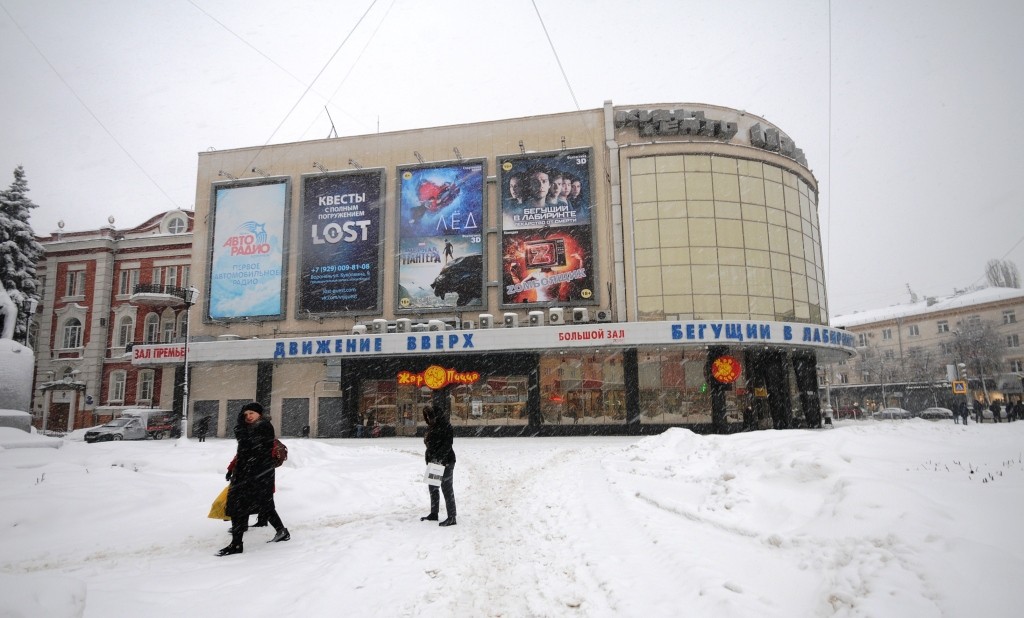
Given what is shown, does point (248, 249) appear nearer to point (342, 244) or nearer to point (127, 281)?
point (342, 244)

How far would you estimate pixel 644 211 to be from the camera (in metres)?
30.9

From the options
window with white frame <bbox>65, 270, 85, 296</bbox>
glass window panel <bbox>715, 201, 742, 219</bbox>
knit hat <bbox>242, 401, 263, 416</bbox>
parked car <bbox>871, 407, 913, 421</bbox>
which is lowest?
parked car <bbox>871, 407, 913, 421</bbox>

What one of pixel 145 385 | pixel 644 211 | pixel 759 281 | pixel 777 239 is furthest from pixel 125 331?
pixel 777 239

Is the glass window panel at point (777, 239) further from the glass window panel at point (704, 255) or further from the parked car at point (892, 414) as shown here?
the parked car at point (892, 414)

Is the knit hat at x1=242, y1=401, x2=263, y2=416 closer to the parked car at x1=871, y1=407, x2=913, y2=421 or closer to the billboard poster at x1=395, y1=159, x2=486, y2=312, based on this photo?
the billboard poster at x1=395, y1=159, x2=486, y2=312

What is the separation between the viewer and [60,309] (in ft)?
129

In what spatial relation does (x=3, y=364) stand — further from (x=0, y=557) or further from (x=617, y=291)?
(x=617, y=291)

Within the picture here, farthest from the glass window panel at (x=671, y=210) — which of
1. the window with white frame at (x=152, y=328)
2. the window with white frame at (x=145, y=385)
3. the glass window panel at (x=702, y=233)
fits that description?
the window with white frame at (x=145, y=385)

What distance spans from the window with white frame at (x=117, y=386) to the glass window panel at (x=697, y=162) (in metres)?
40.1

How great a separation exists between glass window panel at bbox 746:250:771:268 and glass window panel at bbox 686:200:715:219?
305 cm

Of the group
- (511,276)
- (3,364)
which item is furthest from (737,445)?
(511,276)

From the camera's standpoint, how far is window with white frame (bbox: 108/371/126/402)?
37.8 meters

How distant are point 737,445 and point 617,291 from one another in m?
19.6

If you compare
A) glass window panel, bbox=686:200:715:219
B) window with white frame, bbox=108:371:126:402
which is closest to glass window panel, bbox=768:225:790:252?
glass window panel, bbox=686:200:715:219
